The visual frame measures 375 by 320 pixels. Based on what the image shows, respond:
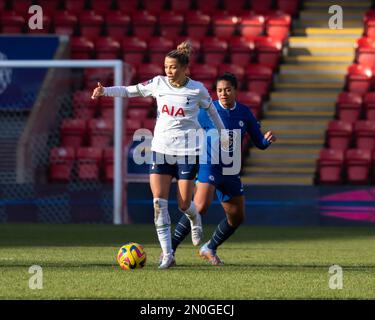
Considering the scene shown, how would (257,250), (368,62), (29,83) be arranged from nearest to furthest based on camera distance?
(257,250)
(29,83)
(368,62)

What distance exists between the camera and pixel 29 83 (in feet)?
60.8

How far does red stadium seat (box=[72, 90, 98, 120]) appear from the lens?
60.1 ft

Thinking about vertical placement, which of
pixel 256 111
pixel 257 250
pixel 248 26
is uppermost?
pixel 248 26

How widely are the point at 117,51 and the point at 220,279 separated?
40.3ft

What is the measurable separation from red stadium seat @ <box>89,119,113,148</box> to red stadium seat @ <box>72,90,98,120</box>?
0.36 meters

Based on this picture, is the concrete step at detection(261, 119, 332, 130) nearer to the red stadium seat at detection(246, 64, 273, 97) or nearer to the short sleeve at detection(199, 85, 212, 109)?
the red stadium seat at detection(246, 64, 273, 97)

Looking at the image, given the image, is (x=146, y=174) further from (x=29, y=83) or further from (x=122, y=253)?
(x=122, y=253)

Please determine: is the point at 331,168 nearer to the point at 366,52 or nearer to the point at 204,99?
the point at 366,52

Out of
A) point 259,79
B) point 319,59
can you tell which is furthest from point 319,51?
point 259,79

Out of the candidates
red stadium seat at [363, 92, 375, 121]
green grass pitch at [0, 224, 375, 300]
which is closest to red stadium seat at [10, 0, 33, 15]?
red stadium seat at [363, 92, 375, 121]

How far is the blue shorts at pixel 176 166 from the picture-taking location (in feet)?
29.9

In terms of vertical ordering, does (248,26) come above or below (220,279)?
above

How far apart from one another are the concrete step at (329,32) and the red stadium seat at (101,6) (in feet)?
12.3
